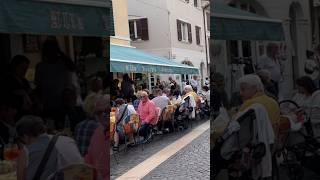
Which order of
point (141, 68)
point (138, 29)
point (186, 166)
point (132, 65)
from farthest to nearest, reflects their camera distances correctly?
point (138, 29) < point (141, 68) < point (132, 65) < point (186, 166)

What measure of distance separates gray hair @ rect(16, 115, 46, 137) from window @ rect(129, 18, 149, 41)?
28.1 m

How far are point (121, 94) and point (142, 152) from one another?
3.17 m

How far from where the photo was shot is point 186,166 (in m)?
8.63

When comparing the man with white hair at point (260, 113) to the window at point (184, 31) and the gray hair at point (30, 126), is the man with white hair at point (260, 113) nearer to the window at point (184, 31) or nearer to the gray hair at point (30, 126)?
the gray hair at point (30, 126)

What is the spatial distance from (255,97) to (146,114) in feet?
28.4

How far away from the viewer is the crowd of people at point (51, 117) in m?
2.80

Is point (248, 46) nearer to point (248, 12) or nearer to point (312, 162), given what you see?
point (248, 12)

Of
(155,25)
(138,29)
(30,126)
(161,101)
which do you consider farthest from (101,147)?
(155,25)

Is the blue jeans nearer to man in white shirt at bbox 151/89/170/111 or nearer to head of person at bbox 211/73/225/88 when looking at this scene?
man in white shirt at bbox 151/89/170/111

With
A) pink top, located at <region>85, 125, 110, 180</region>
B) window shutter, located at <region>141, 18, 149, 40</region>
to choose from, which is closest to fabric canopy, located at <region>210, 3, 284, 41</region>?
pink top, located at <region>85, 125, 110, 180</region>

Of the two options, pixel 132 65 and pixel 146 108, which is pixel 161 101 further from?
pixel 132 65

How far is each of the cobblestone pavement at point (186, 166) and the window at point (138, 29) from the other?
2025 centimetres

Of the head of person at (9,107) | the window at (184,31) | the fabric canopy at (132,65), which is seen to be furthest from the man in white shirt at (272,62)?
the window at (184,31)

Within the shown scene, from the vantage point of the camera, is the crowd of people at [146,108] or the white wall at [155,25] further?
the white wall at [155,25]
